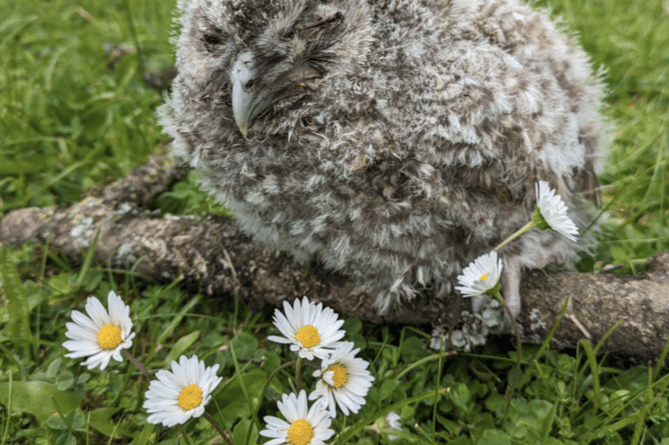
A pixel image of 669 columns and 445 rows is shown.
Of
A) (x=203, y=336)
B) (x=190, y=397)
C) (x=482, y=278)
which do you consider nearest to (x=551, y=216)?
(x=482, y=278)

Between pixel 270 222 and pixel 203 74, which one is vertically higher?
pixel 203 74

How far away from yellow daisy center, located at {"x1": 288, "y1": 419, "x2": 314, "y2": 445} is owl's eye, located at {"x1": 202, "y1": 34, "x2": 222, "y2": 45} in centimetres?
125

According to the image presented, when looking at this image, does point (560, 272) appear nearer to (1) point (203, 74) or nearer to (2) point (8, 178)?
(1) point (203, 74)

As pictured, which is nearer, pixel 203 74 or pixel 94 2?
pixel 203 74

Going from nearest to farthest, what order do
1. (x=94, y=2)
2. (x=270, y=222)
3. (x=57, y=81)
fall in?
(x=270, y=222)
(x=57, y=81)
(x=94, y=2)

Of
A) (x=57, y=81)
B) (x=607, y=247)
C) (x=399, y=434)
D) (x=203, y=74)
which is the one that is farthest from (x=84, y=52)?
(x=607, y=247)

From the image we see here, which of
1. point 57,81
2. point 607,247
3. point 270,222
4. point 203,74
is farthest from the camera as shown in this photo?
point 57,81

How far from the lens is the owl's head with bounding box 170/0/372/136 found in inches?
55.2

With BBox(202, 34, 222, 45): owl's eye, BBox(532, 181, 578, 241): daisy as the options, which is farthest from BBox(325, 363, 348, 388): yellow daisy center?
BBox(202, 34, 222, 45): owl's eye

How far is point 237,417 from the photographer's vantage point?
5.53 ft

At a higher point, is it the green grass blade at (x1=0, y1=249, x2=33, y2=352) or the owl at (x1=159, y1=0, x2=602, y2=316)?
the owl at (x1=159, y1=0, x2=602, y2=316)

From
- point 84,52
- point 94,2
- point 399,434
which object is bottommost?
point 399,434

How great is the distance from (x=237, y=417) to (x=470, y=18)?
5.49 ft

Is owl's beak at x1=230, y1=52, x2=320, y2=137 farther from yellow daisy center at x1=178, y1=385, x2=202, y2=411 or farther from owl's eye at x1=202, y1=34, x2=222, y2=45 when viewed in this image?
yellow daisy center at x1=178, y1=385, x2=202, y2=411
